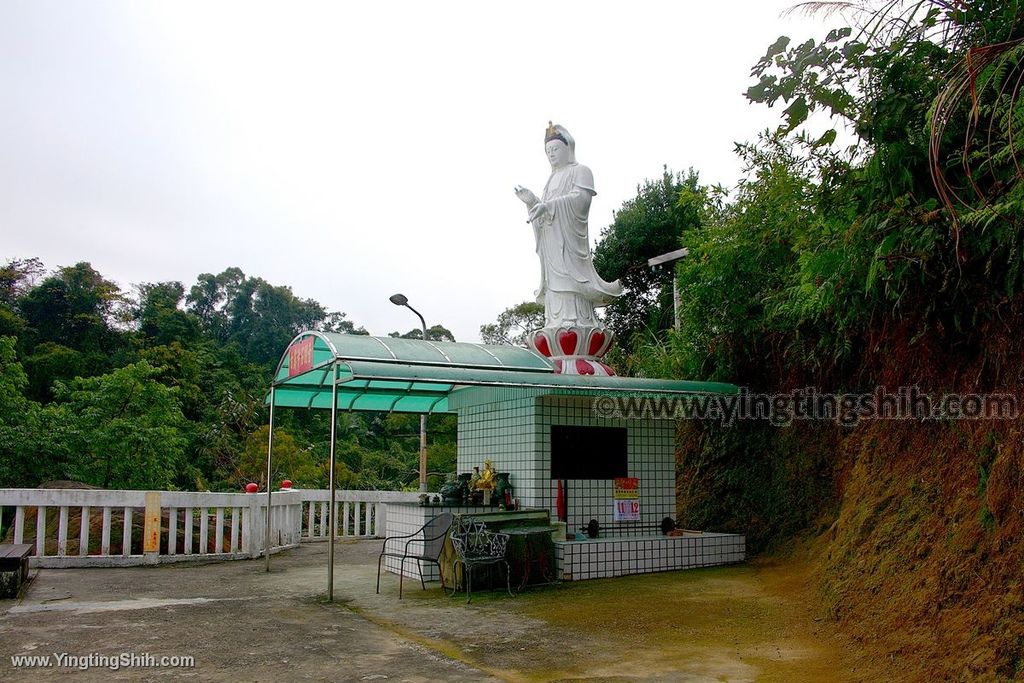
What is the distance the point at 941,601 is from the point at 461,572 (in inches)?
181

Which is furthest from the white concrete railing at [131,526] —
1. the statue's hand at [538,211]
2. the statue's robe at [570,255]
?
the statue's hand at [538,211]

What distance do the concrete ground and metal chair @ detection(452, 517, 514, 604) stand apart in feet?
1.14

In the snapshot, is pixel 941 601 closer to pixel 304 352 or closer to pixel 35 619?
pixel 304 352

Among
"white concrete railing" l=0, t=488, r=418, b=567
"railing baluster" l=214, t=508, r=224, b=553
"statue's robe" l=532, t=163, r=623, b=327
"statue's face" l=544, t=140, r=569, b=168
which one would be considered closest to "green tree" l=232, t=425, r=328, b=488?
"white concrete railing" l=0, t=488, r=418, b=567

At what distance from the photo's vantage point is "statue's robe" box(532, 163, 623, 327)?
11.0 m

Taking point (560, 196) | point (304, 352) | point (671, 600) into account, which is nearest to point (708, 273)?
point (560, 196)

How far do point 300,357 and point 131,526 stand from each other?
3.94 m

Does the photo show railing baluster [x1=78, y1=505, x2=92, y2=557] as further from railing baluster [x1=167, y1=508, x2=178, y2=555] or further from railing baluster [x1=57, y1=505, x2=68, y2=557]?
railing baluster [x1=167, y1=508, x2=178, y2=555]

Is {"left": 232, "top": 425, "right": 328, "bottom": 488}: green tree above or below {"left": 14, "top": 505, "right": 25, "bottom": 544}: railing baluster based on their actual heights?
above

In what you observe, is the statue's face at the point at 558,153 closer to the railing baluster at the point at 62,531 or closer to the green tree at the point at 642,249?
the railing baluster at the point at 62,531

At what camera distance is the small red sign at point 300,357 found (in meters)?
8.58

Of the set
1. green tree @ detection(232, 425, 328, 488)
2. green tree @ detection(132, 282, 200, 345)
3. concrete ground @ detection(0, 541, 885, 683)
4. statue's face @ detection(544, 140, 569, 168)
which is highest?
green tree @ detection(132, 282, 200, 345)

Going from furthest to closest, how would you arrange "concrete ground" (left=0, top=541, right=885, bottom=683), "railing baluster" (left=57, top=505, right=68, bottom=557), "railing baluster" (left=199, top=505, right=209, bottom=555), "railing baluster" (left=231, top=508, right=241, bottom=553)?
"railing baluster" (left=231, top=508, right=241, bottom=553) < "railing baluster" (left=199, top=505, right=209, bottom=555) < "railing baluster" (left=57, top=505, right=68, bottom=557) < "concrete ground" (left=0, top=541, right=885, bottom=683)

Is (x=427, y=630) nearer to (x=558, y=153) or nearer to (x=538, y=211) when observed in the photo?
(x=538, y=211)
